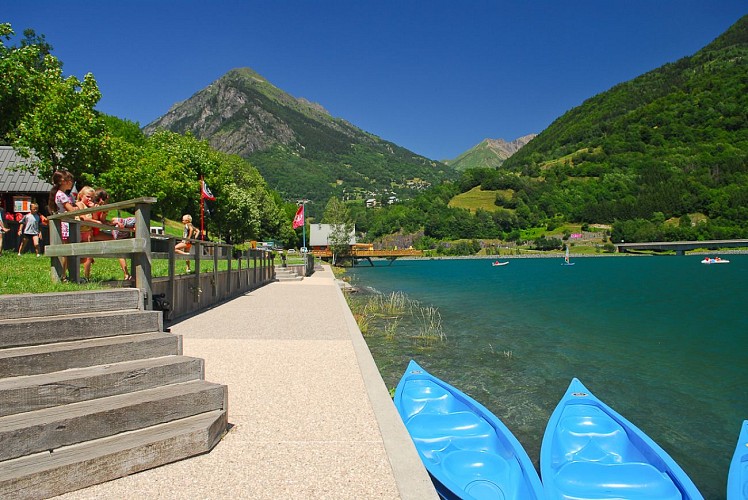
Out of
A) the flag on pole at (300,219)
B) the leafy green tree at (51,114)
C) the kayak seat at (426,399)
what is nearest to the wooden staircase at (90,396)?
the kayak seat at (426,399)

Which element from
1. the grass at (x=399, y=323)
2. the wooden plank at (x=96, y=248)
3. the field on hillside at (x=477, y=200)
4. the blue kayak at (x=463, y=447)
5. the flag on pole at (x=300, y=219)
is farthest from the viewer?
the field on hillside at (x=477, y=200)

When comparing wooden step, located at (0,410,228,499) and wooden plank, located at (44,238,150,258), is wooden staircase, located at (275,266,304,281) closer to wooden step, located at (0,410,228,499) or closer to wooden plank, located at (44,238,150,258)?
wooden plank, located at (44,238,150,258)

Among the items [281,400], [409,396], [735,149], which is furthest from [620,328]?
[735,149]

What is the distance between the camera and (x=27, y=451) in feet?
10.0

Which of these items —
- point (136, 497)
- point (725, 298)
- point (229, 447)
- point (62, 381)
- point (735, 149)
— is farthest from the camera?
point (735, 149)

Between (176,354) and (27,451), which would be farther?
(176,354)

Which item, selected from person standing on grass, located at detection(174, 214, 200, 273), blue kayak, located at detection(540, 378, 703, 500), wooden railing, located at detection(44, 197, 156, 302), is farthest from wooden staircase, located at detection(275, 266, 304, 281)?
blue kayak, located at detection(540, 378, 703, 500)

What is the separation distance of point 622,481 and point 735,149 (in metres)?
186

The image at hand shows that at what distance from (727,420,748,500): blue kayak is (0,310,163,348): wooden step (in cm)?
626

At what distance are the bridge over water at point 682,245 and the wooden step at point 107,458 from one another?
142597 millimetres

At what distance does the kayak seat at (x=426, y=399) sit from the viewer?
6.31 meters

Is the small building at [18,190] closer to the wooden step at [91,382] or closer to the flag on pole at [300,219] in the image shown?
the flag on pole at [300,219]

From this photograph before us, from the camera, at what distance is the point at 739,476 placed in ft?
17.0

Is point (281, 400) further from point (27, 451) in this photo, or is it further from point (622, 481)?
point (622, 481)
